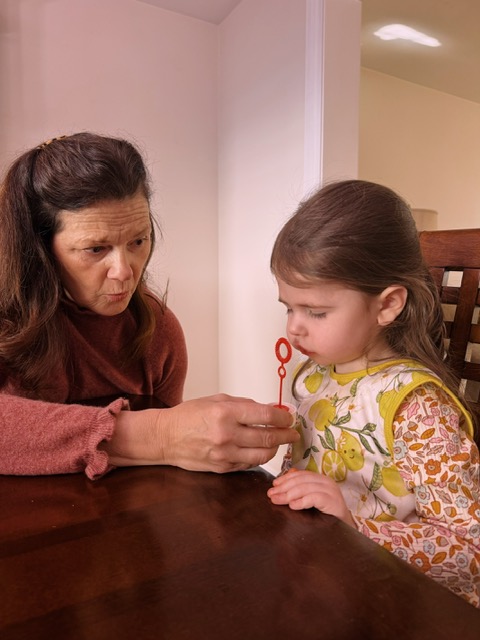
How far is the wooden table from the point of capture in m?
0.37

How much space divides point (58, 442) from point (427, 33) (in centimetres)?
370

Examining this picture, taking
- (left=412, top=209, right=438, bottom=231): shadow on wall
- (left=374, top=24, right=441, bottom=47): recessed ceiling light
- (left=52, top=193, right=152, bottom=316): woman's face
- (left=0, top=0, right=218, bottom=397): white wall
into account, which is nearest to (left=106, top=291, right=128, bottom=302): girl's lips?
(left=52, top=193, right=152, bottom=316): woman's face

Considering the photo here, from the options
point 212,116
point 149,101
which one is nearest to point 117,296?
point 149,101

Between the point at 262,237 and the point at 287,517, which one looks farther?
the point at 262,237

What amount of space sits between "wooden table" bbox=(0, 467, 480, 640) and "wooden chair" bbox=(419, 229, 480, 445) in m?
0.47

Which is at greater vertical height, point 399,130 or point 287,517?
point 399,130

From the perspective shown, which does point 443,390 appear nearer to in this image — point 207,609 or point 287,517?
point 287,517

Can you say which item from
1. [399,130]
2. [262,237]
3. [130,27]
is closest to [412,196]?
[399,130]

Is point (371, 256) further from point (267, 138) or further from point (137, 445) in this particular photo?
point (267, 138)

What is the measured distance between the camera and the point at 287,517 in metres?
0.55

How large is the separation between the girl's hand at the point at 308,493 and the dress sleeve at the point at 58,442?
0.25 metres

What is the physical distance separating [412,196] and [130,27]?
2.72 m

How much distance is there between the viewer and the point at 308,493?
60 cm

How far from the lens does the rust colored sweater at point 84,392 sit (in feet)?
2.32
